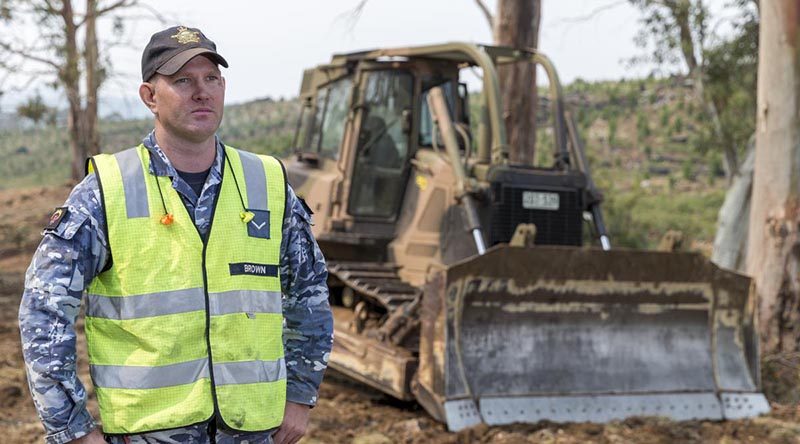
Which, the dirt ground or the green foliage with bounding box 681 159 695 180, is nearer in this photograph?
the dirt ground

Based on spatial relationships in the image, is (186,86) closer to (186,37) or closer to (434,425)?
(186,37)

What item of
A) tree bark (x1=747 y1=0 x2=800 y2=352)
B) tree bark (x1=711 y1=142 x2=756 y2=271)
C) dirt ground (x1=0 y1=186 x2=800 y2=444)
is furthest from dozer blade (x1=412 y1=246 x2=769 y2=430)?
tree bark (x1=711 y1=142 x2=756 y2=271)

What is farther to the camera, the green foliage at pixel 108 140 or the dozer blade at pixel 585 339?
the green foliage at pixel 108 140

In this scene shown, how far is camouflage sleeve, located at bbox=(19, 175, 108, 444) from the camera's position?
8.07 feet

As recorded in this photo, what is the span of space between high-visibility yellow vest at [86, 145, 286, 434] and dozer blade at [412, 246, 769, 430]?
371cm

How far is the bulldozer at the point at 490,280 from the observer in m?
6.56

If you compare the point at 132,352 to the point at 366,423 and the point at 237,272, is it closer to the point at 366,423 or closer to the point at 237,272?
the point at 237,272

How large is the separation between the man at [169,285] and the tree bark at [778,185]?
6744 millimetres

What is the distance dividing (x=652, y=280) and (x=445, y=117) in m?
2.03

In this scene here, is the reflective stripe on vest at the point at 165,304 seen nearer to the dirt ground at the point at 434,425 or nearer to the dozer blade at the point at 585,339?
the dirt ground at the point at 434,425

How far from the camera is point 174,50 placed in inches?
105

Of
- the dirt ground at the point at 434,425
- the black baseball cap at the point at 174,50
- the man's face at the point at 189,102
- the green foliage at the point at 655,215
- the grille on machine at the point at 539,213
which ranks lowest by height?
the green foliage at the point at 655,215

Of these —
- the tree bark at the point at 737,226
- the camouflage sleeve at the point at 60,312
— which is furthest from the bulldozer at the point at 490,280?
the tree bark at the point at 737,226

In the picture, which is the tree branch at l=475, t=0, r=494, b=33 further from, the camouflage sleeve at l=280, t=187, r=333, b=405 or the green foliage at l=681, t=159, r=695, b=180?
the green foliage at l=681, t=159, r=695, b=180
